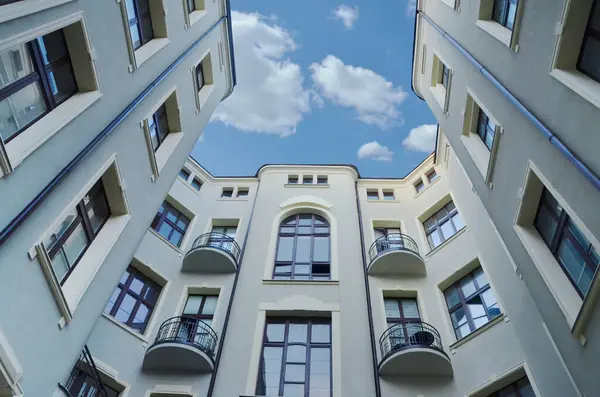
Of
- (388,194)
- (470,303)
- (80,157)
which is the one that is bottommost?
(80,157)

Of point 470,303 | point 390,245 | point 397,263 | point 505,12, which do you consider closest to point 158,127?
point 397,263

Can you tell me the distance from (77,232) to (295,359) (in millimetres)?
7457

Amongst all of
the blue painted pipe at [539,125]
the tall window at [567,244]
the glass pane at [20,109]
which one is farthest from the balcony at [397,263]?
the glass pane at [20,109]

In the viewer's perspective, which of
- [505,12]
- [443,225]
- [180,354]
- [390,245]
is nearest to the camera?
[505,12]

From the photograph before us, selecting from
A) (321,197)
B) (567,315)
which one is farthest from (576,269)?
(321,197)

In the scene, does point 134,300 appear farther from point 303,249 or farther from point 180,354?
point 303,249

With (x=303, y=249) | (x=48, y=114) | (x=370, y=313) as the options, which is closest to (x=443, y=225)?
(x=370, y=313)

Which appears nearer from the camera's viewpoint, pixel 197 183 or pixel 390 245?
pixel 390 245

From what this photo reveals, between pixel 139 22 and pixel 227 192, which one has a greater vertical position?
pixel 227 192

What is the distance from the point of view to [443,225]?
18.3 metres

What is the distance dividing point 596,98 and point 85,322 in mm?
9346

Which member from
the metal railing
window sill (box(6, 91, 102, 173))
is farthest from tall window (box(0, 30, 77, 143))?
the metal railing

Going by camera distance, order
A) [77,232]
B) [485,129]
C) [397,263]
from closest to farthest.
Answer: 1. [77,232]
2. [485,129]
3. [397,263]

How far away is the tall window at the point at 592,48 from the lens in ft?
23.9
